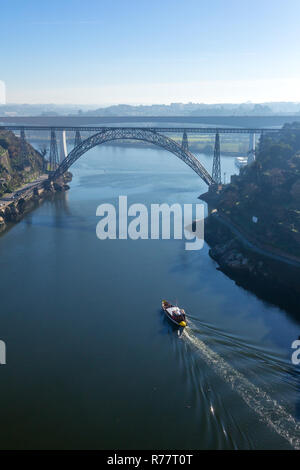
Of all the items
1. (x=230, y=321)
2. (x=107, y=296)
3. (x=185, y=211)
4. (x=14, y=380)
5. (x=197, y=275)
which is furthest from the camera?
(x=185, y=211)

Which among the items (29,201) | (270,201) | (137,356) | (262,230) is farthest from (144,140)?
(137,356)

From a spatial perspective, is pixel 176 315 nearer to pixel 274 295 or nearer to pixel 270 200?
pixel 274 295

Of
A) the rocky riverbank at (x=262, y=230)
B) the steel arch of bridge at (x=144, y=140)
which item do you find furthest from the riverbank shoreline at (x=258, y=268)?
the steel arch of bridge at (x=144, y=140)

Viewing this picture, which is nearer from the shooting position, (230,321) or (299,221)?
(230,321)

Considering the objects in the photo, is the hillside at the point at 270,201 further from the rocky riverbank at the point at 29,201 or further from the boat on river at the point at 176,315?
the rocky riverbank at the point at 29,201

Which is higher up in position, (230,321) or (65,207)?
(65,207)

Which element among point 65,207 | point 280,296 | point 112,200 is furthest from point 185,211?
point 280,296

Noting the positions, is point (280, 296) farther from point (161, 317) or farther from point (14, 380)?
point (14, 380)
